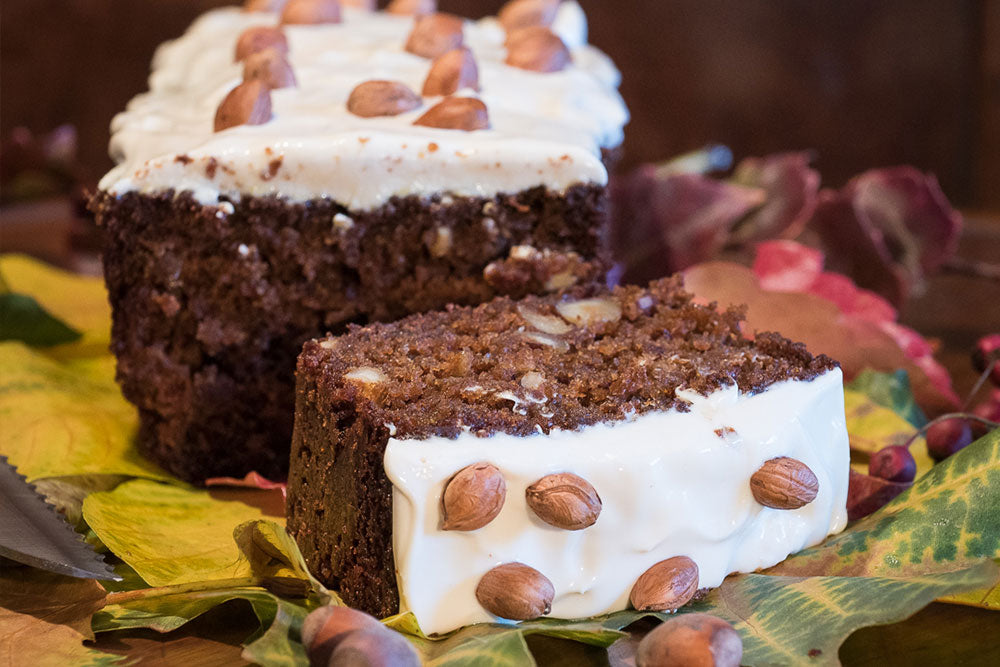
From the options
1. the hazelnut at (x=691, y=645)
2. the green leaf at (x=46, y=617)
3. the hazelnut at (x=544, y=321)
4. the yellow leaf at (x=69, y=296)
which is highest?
the hazelnut at (x=544, y=321)

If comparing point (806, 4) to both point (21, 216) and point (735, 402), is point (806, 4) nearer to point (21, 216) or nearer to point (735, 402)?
point (21, 216)

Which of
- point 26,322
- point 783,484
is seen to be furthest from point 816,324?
point 26,322

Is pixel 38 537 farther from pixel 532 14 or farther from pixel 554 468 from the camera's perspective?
pixel 532 14

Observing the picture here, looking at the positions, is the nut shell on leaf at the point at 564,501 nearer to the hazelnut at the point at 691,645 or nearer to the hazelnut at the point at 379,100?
the hazelnut at the point at 691,645

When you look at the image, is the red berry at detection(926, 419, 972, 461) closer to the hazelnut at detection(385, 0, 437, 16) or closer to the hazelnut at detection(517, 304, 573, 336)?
the hazelnut at detection(517, 304, 573, 336)

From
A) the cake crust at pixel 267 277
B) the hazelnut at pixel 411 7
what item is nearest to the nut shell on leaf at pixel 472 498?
the cake crust at pixel 267 277

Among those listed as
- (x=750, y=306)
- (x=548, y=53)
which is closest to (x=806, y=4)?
(x=548, y=53)
